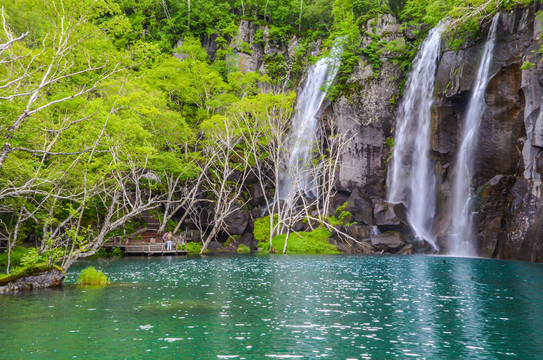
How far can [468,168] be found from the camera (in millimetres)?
34156

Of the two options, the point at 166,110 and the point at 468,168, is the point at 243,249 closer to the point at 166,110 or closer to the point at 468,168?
the point at 166,110

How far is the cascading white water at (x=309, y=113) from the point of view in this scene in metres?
46.9

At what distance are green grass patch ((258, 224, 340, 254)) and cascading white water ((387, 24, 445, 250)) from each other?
696 centimetres

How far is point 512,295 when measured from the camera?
15703 millimetres

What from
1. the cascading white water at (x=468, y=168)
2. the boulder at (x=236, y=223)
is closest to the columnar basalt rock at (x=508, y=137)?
the cascading white water at (x=468, y=168)

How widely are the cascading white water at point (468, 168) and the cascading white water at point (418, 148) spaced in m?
2.95

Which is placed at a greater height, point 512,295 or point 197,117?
point 197,117

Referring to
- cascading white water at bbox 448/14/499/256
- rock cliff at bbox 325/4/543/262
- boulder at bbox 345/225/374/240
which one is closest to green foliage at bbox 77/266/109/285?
rock cliff at bbox 325/4/543/262

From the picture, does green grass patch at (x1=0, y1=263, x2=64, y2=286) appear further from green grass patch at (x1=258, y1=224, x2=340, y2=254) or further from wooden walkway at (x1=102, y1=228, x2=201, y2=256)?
green grass patch at (x1=258, y1=224, x2=340, y2=254)

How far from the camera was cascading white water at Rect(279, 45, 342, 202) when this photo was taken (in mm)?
46938

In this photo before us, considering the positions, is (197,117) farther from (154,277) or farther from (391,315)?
(391,315)

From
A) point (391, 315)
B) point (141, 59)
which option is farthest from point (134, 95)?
point (391, 315)

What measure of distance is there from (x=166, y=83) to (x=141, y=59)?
26778 mm

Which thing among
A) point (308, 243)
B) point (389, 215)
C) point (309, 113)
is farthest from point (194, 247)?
point (389, 215)
